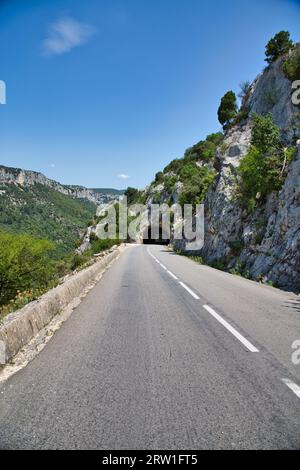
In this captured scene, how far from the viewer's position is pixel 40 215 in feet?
517

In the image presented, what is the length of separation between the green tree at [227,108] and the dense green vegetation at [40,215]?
2743 inches

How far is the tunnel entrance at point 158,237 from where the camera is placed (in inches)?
3213

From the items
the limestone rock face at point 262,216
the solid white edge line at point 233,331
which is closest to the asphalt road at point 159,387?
the solid white edge line at point 233,331

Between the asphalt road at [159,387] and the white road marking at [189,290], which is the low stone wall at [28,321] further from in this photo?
the white road marking at [189,290]

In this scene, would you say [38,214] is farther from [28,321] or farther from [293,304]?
[28,321]

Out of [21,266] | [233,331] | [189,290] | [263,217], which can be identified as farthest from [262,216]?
[21,266]

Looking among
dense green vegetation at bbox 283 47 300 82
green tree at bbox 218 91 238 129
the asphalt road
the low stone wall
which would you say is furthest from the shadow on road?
green tree at bbox 218 91 238 129

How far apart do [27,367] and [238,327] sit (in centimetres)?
398

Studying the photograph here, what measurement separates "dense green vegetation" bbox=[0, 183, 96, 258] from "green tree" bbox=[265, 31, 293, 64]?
90.6 metres

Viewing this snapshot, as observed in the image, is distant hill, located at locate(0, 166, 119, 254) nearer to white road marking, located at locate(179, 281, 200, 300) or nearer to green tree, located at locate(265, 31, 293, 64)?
green tree, located at locate(265, 31, 293, 64)

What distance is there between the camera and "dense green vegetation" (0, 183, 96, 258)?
132 meters

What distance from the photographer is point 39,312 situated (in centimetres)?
683

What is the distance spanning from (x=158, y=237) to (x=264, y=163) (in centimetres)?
6393
